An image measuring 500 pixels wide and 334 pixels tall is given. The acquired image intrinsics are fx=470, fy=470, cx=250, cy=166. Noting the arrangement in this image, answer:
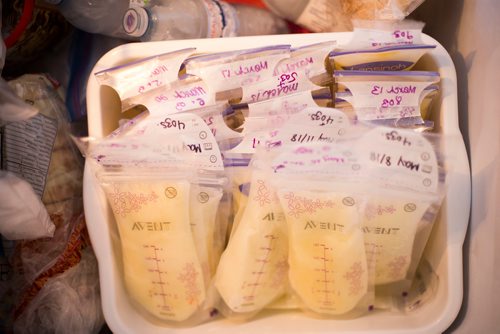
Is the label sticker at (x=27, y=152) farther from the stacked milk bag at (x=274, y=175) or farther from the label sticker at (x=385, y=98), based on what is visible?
the label sticker at (x=385, y=98)

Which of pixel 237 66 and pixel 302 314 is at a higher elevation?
pixel 237 66

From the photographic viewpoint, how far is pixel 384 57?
70 centimetres

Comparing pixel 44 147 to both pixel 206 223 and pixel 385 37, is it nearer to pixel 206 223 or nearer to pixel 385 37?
pixel 206 223

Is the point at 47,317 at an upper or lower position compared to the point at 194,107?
lower

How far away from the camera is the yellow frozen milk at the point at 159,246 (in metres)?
0.66

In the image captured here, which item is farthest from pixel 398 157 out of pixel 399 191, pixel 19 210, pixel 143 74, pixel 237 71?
pixel 19 210

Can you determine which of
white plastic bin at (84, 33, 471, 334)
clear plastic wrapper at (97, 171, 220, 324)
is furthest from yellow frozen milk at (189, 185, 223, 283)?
white plastic bin at (84, 33, 471, 334)

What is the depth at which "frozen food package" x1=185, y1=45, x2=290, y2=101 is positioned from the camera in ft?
2.29

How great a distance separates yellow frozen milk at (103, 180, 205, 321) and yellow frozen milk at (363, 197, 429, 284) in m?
0.25

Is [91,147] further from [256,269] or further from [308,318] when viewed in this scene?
[308,318]

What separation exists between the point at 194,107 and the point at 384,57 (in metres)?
0.29

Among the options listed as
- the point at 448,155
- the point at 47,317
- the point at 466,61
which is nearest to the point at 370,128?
the point at 448,155

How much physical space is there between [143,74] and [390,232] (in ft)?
1.40

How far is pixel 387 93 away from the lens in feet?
2.28
